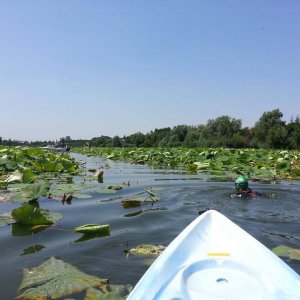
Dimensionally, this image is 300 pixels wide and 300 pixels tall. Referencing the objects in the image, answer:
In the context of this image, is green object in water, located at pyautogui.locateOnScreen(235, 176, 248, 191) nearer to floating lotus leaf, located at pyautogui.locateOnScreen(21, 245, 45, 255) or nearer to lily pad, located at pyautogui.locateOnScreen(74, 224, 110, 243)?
lily pad, located at pyautogui.locateOnScreen(74, 224, 110, 243)

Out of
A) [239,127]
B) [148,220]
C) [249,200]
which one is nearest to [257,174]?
[249,200]

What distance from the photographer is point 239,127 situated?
56.9 meters

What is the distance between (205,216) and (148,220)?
1327 mm

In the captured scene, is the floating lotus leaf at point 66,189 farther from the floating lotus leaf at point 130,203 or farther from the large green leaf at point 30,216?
the large green leaf at point 30,216

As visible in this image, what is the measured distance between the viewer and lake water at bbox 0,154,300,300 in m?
2.55

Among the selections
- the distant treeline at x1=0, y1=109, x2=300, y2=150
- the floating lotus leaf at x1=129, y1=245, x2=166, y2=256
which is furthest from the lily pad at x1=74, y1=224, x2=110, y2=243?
the distant treeline at x1=0, y1=109, x2=300, y2=150

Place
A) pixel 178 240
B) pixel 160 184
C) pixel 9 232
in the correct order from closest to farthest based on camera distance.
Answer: pixel 178 240, pixel 9 232, pixel 160 184

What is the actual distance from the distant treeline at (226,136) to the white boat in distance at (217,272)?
3576 cm

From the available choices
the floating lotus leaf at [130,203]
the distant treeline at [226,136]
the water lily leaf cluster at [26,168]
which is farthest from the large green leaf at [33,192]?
the distant treeline at [226,136]

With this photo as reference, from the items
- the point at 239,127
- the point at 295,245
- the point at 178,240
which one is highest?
the point at 239,127

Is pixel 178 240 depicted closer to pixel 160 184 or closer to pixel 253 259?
pixel 253 259

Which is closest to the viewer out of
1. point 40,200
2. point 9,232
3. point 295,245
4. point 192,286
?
point 192,286

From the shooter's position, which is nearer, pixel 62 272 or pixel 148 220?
pixel 62 272

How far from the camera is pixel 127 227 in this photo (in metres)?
3.64
